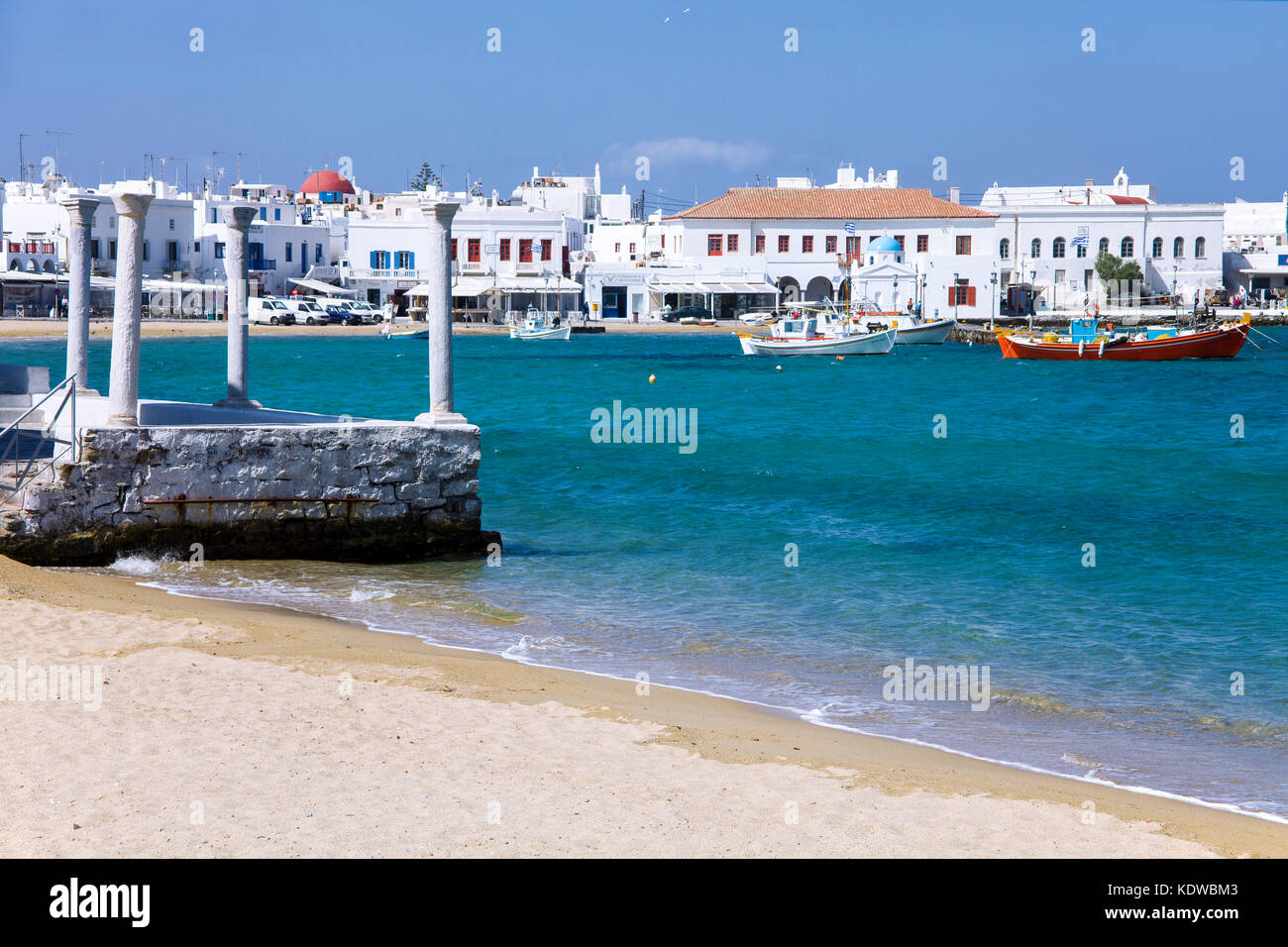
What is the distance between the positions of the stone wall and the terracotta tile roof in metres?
67.3

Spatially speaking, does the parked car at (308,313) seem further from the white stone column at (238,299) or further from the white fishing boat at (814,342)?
the white stone column at (238,299)

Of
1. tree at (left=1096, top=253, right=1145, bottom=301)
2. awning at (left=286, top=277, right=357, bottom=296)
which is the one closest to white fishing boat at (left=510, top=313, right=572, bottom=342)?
awning at (left=286, top=277, right=357, bottom=296)

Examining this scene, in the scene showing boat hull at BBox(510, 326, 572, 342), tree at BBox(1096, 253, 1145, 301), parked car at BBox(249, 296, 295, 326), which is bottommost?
boat hull at BBox(510, 326, 572, 342)

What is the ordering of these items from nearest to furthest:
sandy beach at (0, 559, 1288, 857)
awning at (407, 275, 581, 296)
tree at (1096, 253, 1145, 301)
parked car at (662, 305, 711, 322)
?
1. sandy beach at (0, 559, 1288, 857)
2. tree at (1096, 253, 1145, 301)
3. awning at (407, 275, 581, 296)
4. parked car at (662, 305, 711, 322)

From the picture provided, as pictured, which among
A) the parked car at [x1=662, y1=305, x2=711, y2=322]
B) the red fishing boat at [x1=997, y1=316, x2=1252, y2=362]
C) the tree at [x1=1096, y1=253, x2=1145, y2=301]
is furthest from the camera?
the parked car at [x1=662, y1=305, x2=711, y2=322]

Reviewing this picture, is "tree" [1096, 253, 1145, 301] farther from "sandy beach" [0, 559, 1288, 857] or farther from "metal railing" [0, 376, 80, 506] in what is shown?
"sandy beach" [0, 559, 1288, 857]

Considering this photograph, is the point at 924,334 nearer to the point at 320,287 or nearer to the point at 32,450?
the point at 320,287

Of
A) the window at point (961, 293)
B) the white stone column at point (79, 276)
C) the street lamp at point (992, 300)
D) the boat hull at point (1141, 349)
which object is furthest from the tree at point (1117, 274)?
the white stone column at point (79, 276)

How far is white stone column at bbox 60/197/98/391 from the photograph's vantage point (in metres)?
12.2

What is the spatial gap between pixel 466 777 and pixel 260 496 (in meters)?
5.86

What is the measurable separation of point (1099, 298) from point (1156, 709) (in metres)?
74.5

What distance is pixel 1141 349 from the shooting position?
57406mm

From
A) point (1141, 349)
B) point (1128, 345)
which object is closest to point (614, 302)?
point (1128, 345)
